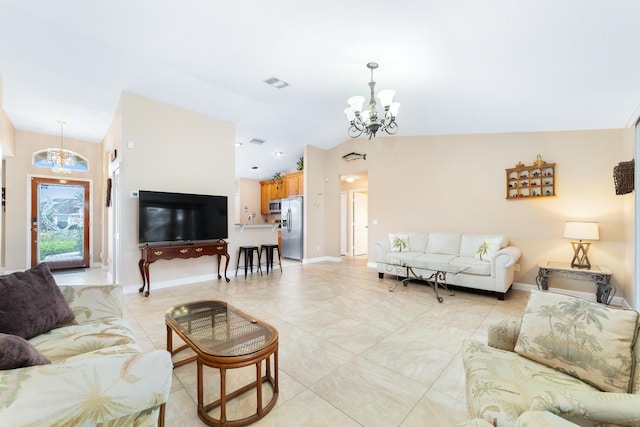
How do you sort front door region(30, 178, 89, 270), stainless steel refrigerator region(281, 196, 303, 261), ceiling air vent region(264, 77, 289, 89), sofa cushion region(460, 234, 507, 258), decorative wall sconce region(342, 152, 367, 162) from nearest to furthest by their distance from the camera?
1. ceiling air vent region(264, 77, 289, 89)
2. sofa cushion region(460, 234, 507, 258)
3. front door region(30, 178, 89, 270)
4. decorative wall sconce region(342, 152, 367, 162)
5. stainless steel refrigerator region(281, 196, 303, 261)

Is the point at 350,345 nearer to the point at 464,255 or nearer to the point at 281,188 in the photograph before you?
the point at 464,255

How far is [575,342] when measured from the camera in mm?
1323

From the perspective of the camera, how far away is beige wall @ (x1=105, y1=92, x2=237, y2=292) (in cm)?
414

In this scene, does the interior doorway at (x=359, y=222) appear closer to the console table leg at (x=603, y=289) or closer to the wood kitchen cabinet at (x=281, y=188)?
the wood kitchen cabinet at (x=281, y=188)

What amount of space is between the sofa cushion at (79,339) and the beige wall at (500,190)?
204 inches

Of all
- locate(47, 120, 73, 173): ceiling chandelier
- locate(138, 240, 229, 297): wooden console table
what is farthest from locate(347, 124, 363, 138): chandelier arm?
locate(47, 120, 73, 173): ceiling chandelier

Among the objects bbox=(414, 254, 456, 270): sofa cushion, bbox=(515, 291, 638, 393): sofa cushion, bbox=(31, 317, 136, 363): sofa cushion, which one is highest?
bbox=(515, 291, 638, 393): sofa cushion

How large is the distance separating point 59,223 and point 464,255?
326 inches

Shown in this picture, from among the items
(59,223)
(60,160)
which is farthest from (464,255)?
(59,223)

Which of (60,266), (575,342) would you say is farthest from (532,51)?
(60,266)

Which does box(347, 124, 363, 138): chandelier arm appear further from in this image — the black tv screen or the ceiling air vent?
the black tv screen

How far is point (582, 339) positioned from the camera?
1308mm

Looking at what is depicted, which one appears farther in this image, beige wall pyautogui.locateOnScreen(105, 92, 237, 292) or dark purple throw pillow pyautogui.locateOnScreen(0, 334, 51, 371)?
beige wall pyautogui.locateOnScreen(105, 92, 237, 292)

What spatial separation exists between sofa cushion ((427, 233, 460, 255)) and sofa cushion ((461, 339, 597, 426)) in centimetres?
370
